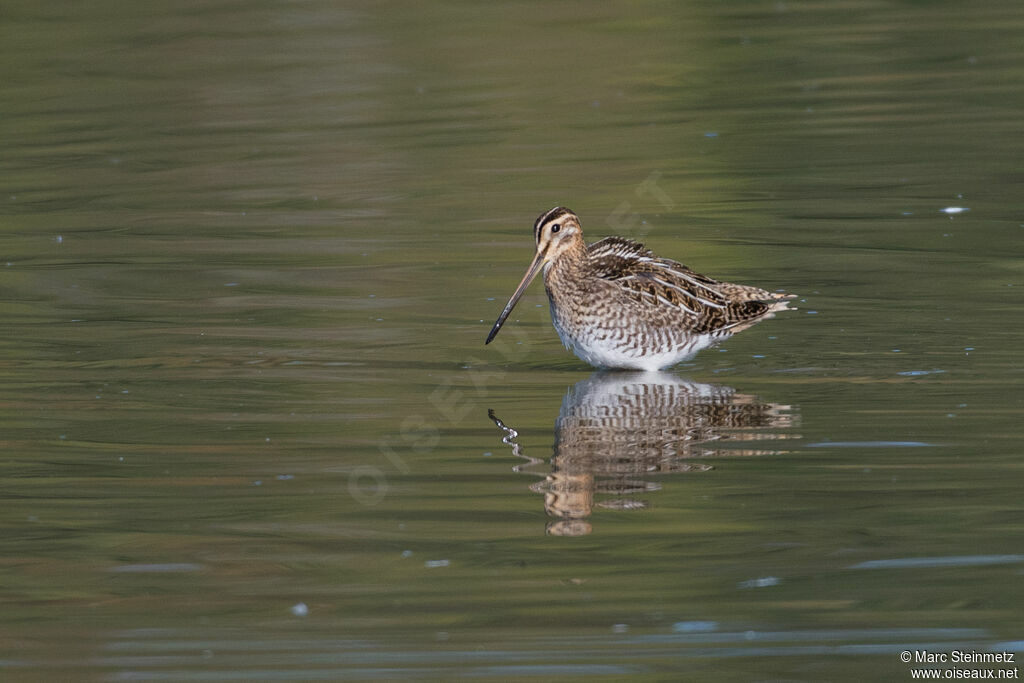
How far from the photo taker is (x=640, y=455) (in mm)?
8227

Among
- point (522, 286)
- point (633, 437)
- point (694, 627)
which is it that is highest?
point (522, 286)

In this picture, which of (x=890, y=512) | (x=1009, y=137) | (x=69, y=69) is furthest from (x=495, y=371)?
(x=69, y=69)

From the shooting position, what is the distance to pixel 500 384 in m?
9.77

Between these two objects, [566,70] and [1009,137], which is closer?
[1009,137]

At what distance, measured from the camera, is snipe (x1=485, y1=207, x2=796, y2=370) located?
9.90 m

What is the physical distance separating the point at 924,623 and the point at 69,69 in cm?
1743

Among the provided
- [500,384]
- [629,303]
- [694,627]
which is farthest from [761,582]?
[629,303]

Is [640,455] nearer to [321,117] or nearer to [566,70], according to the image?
[321,117]

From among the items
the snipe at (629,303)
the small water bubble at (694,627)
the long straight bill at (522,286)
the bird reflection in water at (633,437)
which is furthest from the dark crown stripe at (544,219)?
the small water bubble at (694,627)

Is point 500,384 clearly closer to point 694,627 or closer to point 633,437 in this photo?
point 633,437

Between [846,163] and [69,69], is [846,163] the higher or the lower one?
the lower one

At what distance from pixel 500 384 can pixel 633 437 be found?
1.43 metres

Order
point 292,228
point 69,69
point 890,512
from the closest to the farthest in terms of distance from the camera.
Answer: point 890,512
point 292,228
point 69,69
